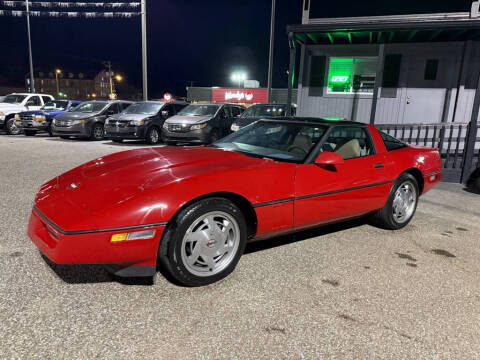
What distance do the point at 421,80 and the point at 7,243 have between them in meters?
10.3

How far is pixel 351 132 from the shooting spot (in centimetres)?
390

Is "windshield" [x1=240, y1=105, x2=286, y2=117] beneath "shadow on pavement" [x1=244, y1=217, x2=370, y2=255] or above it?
above

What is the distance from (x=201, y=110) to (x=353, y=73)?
5296mm

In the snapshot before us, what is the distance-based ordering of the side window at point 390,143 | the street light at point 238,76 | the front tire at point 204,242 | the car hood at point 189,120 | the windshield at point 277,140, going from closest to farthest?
the front tire at point 204,242, the windshield at point 277,140, the side window at point 390,143, the car hood at point 189,120, the street light at point 238,76

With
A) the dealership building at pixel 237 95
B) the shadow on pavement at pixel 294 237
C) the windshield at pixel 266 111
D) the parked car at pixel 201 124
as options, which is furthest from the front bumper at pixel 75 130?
the dealership building at pixel 237 95

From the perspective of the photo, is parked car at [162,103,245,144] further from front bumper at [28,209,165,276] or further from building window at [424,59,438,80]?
front bumper at [28,209,165,276]

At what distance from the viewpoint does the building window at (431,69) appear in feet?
31.1

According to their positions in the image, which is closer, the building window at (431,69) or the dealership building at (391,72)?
the dealership building at (391,72)

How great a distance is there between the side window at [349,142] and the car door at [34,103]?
1636cm

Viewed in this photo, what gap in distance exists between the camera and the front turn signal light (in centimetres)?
228

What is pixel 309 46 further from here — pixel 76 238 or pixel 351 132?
pixel 76 238

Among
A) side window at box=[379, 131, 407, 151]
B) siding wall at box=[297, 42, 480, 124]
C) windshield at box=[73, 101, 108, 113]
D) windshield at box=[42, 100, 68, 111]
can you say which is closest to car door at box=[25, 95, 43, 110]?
windshield at box=[42, 100, 68, 111]

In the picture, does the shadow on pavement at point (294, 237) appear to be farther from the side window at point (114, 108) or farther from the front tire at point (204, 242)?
the side window at point (114, 108)

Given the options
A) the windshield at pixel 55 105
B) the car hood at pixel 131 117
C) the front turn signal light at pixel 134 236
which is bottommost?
the front turn signal light at pixel 134 236
